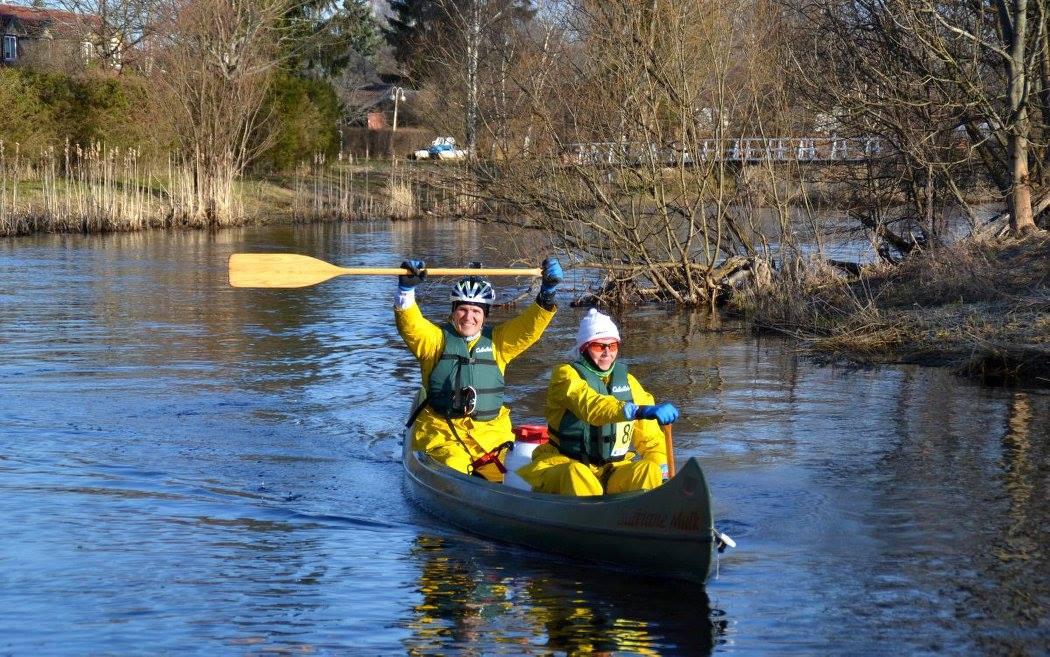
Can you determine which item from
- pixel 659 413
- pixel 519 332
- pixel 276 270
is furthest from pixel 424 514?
pixel 276 270

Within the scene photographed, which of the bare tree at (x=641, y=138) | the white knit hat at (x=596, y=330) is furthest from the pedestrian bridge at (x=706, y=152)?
the white knit hat at (x=596, y=330)

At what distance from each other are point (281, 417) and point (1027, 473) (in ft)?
19.7

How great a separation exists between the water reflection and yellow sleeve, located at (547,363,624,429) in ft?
2.80

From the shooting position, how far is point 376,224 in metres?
33.8

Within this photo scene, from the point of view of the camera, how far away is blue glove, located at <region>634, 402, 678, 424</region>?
645cm

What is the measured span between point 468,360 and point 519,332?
0.37 metres

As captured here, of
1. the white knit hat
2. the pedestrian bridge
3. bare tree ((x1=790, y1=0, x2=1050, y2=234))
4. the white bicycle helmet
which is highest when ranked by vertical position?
bare tree ((x1=790, y1=0, x2=1050, y2=234))

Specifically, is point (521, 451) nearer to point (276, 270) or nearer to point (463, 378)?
point (463, 378)

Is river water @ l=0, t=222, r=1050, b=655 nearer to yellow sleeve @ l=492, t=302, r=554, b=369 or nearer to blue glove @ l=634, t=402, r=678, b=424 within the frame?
blue glove @ l=634, t=402, r=678, b=424

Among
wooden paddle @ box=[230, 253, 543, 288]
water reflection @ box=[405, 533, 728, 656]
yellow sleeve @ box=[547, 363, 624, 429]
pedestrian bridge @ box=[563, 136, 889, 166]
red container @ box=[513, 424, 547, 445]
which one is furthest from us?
pedestrian bridge @ box=[563, 136, 889, 166]

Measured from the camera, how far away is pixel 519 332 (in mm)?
8336

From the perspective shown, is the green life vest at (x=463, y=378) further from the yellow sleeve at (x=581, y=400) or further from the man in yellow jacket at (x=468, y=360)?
the yellow sleeve at (x=581, y=400)

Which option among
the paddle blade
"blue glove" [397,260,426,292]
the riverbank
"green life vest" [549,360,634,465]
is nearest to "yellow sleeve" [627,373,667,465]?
"green life vest" [549,360,634,465]

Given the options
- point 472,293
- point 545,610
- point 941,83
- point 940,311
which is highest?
point 941,83
